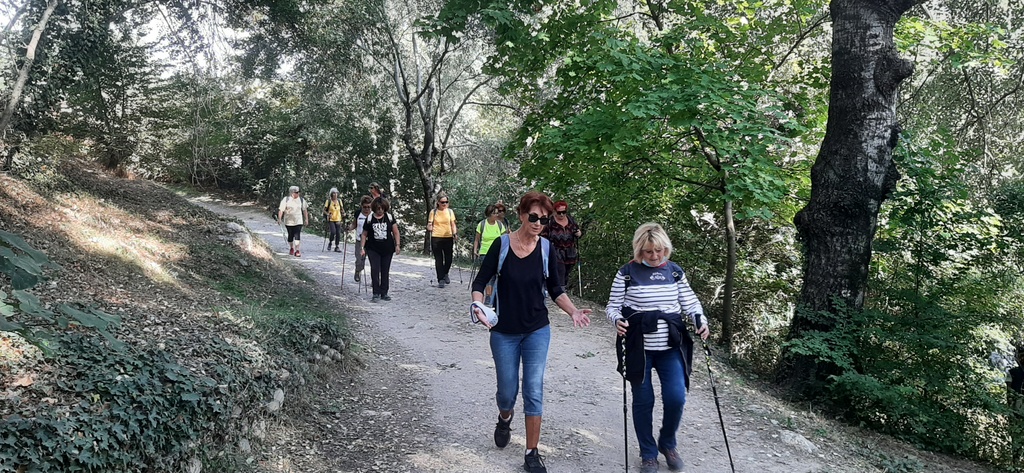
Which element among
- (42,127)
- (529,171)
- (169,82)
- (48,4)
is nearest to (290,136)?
(169,82)

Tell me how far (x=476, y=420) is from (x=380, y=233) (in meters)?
5.09

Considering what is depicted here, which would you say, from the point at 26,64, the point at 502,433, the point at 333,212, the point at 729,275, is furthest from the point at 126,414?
the point at 333,212

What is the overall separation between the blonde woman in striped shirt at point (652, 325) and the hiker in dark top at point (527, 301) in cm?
38

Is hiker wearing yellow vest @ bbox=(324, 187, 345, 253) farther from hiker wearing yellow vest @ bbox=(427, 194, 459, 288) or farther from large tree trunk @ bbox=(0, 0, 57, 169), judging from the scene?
large tree trunk @ bbox=(0, 0, 57, 169)

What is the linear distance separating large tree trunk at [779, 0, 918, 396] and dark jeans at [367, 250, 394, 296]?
20.9ft

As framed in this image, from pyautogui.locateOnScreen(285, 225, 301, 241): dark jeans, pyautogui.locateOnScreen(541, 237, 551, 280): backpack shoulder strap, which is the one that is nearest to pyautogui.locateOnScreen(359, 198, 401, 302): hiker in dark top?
pyautogui.locateOnScreen(285, 225, 301, 241): dark jeans

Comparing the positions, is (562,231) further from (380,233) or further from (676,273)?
Answer: (676,273)

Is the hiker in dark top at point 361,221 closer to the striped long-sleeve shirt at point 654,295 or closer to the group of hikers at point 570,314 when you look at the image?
the group of hikers at point 570,314

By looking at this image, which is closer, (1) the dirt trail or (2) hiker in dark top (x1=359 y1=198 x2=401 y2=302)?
(1) the dirt trail

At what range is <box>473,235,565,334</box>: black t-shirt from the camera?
13.9 feet

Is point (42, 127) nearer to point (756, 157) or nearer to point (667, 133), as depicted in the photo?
point (667, 133)

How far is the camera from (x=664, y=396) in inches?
175

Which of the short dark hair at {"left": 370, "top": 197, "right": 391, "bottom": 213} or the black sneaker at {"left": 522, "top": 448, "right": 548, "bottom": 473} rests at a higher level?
the short dark hair at {"left": 370, "top": 197, "right": 391, "bottom": 213}

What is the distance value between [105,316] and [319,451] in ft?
8.37
